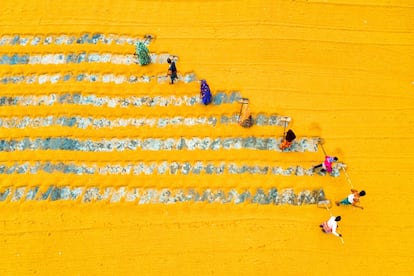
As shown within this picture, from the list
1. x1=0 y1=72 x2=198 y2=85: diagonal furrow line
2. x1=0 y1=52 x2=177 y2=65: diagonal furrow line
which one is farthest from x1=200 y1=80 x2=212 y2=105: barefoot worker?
x1=0 y1=52 x2=177 y2=65: diagonal furrow line

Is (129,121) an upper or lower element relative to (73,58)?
lower

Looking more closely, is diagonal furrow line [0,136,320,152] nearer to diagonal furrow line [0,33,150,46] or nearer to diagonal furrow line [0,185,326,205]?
diagonal furrow line [0,185,326,205]

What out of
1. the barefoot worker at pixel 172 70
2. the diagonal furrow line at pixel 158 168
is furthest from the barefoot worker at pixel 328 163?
the barefoot worker at pixel 172 70

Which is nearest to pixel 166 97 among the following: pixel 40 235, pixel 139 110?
pixel 139 110

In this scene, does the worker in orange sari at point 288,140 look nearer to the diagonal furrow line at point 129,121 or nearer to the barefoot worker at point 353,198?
the diagonal furrow line at point 129,121

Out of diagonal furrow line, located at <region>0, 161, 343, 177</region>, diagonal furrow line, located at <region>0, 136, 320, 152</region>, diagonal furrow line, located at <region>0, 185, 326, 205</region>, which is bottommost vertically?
diagonal furrow line, located at <region>0, 185, 326, 205</region>

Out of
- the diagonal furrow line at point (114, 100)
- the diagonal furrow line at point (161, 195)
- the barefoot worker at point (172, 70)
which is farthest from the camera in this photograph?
the diagonal furrow line at point (114, 100)

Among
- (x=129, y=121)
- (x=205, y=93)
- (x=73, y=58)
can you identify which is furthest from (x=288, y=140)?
(x=73, y=58)

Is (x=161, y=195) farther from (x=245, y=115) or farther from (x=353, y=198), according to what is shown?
(x=353, y=198)
